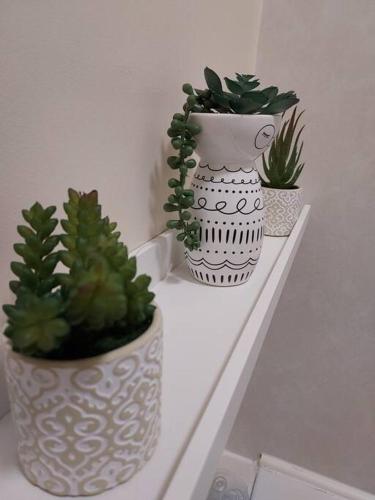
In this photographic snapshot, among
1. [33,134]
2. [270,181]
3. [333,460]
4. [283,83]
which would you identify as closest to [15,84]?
[33,134]

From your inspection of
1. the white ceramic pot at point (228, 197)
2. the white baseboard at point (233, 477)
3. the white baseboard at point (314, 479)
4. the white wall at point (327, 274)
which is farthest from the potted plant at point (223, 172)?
the white baseboard at point (314, 479)

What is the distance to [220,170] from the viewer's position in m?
0.42

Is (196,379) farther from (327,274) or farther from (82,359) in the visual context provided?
(327,274)

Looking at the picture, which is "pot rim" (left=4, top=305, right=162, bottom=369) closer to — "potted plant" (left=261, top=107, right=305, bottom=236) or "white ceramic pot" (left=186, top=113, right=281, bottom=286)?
"white ceramic pot" (left=186, top=113, right=281, bottom=286)

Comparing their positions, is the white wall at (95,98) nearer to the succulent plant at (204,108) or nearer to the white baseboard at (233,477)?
the succulent plant at (204,108)

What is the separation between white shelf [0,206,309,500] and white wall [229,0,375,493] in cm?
35

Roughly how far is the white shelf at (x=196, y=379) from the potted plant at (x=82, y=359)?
15mm

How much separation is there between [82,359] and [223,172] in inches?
11.7

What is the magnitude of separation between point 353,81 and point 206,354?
0.64 meters

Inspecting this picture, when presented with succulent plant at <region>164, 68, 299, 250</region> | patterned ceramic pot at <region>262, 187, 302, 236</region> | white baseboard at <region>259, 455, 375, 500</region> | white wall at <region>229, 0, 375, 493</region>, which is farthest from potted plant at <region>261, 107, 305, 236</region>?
white baseboard at <region>259, 455, 375, 500</region>

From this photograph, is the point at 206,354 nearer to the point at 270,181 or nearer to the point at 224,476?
the point at 270,181

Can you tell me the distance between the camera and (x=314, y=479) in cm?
94

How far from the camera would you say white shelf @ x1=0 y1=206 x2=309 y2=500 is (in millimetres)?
201

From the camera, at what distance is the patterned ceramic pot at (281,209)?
63cm
